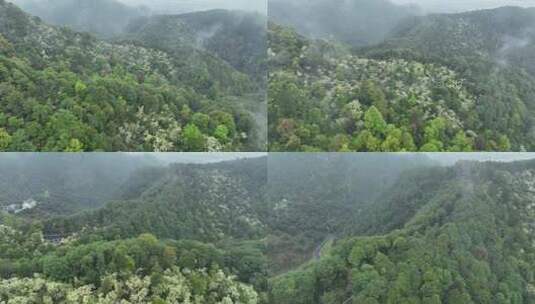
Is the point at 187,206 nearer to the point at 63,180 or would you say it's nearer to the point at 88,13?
the point at 63,180

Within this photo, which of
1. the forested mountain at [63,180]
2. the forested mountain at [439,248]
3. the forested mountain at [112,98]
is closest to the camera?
the forested mountain at [112,98]

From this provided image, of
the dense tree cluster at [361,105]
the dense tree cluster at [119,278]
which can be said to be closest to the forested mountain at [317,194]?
the dense tree cluster at [361,105]

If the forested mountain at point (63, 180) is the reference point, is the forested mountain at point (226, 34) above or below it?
above

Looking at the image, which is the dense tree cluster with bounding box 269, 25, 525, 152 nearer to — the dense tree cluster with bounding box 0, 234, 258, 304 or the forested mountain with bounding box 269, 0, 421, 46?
the forested mountain with bounding box 269, 0, 421, 46

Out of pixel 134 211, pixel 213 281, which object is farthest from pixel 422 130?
pixel 134 211

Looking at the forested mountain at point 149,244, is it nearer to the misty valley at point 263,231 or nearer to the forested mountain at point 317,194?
the misty valley at point 263,231

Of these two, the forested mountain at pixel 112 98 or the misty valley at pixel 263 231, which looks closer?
the forested mountain at pixel 112 98

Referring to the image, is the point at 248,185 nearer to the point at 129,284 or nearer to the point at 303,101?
the point at 303,101
